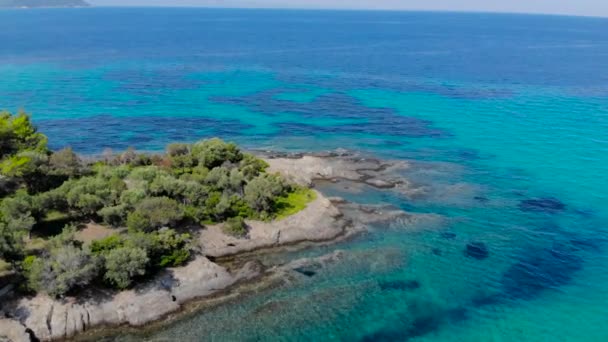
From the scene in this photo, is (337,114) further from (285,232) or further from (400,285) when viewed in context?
(400,285)

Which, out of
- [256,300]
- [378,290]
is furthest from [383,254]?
[256,300]

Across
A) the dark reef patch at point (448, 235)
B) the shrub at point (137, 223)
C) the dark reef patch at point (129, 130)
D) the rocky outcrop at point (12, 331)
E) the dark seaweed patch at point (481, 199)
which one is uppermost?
the shrub at point (137, 223)

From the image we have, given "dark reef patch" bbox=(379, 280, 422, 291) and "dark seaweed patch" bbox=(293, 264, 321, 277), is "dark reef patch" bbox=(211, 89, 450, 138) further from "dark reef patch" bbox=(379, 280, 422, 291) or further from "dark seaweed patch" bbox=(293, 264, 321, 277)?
"dark reef patch" bbox=(379, 280, 422, 291)

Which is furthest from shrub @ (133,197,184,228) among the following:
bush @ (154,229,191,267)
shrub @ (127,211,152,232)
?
bush @ (154,229,191,267)

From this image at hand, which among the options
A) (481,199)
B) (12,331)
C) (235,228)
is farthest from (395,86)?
(12,331)

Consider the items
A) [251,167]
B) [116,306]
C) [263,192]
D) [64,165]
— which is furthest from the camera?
[251,167]

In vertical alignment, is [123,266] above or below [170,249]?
above

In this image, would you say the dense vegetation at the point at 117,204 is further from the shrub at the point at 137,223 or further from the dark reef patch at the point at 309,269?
the dark reef patch at the point at 309,269

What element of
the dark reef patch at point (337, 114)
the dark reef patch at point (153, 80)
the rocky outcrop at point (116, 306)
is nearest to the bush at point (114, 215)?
the rocky outcrop at point (116, 306)
